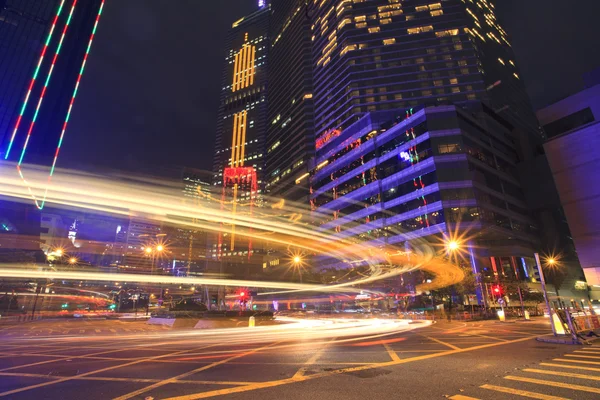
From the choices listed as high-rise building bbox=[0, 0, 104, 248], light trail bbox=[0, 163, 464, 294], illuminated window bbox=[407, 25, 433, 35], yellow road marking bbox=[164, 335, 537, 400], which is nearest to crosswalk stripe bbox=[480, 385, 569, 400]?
yellow road marking bbox=[164, 335, 537, 400]

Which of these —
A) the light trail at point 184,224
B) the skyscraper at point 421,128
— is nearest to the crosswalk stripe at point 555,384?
the light trail at point 184,224

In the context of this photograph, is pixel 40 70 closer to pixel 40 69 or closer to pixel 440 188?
pixel 40 69

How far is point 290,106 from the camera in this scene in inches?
6093

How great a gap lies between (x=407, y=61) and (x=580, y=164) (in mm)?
64142

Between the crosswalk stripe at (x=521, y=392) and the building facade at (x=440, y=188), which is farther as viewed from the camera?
the building facade at (x=440, y=188)

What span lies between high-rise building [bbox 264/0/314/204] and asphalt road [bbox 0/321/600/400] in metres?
107

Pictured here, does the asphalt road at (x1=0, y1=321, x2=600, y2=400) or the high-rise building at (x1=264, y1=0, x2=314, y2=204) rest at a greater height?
the high-rise building at (x1=264, y1=0, x2=314, y2=204)

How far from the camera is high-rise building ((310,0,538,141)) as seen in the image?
101m

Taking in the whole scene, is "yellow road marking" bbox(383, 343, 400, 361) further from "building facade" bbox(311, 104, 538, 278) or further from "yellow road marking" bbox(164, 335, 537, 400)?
"building facade" bbox(311, 104, 538, 278)

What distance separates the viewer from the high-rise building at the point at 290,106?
130000 mm

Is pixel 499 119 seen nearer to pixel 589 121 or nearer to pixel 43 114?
pixel 589 121

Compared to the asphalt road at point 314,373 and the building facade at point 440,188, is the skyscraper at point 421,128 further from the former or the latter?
the asphalt road at point 314,373

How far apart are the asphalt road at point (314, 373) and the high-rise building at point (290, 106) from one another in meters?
107

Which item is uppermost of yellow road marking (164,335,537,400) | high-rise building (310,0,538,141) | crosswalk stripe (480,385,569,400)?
high-rise building (310,0,538,141)
